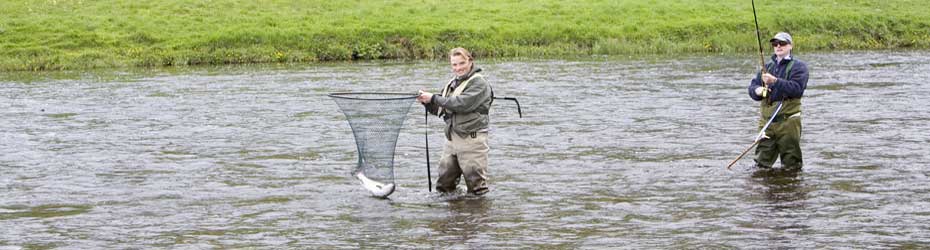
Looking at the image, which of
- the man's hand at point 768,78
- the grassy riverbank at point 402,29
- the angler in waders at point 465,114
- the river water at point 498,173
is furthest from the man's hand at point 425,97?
the grassy riverbank at point 402,29

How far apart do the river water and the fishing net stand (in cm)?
34

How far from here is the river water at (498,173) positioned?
11516mm

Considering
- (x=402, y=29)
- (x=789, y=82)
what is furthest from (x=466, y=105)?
(x=402, y=29)

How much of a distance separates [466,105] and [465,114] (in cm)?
21

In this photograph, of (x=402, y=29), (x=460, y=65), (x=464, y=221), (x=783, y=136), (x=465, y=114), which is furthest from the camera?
(x=402, y=29)

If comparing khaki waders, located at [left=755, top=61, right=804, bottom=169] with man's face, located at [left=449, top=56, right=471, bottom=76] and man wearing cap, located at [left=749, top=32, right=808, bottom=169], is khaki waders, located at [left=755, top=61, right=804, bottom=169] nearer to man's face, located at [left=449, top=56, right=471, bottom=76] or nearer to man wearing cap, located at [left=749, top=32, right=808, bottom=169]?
man wearing cap, located at [left=749, top=32, right=808, bottom=169]

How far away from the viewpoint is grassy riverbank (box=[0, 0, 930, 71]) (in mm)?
40438

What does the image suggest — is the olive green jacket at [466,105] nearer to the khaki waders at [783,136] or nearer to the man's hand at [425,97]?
the man's hand at [425,97]

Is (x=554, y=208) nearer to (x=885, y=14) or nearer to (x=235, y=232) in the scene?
(x=235, y=232)

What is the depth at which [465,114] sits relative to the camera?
12.7 metres

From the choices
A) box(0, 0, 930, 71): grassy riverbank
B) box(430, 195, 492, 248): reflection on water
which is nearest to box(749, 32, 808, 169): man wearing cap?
box(430, 195, 492, 248): reflection on water

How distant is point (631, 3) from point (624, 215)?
3758 cm

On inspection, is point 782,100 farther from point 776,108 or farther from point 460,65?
point 460,65

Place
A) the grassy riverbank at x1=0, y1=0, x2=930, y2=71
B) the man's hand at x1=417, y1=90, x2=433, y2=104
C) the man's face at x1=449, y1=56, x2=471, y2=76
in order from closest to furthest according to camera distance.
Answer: the man's hand at x1=417, y1=90, x2=433, y2=104
the man's face at x1=449, y1=56, x2=471, y2=76
the grassy riverbank at x1=0, y1=0, x2=930, y2=71
